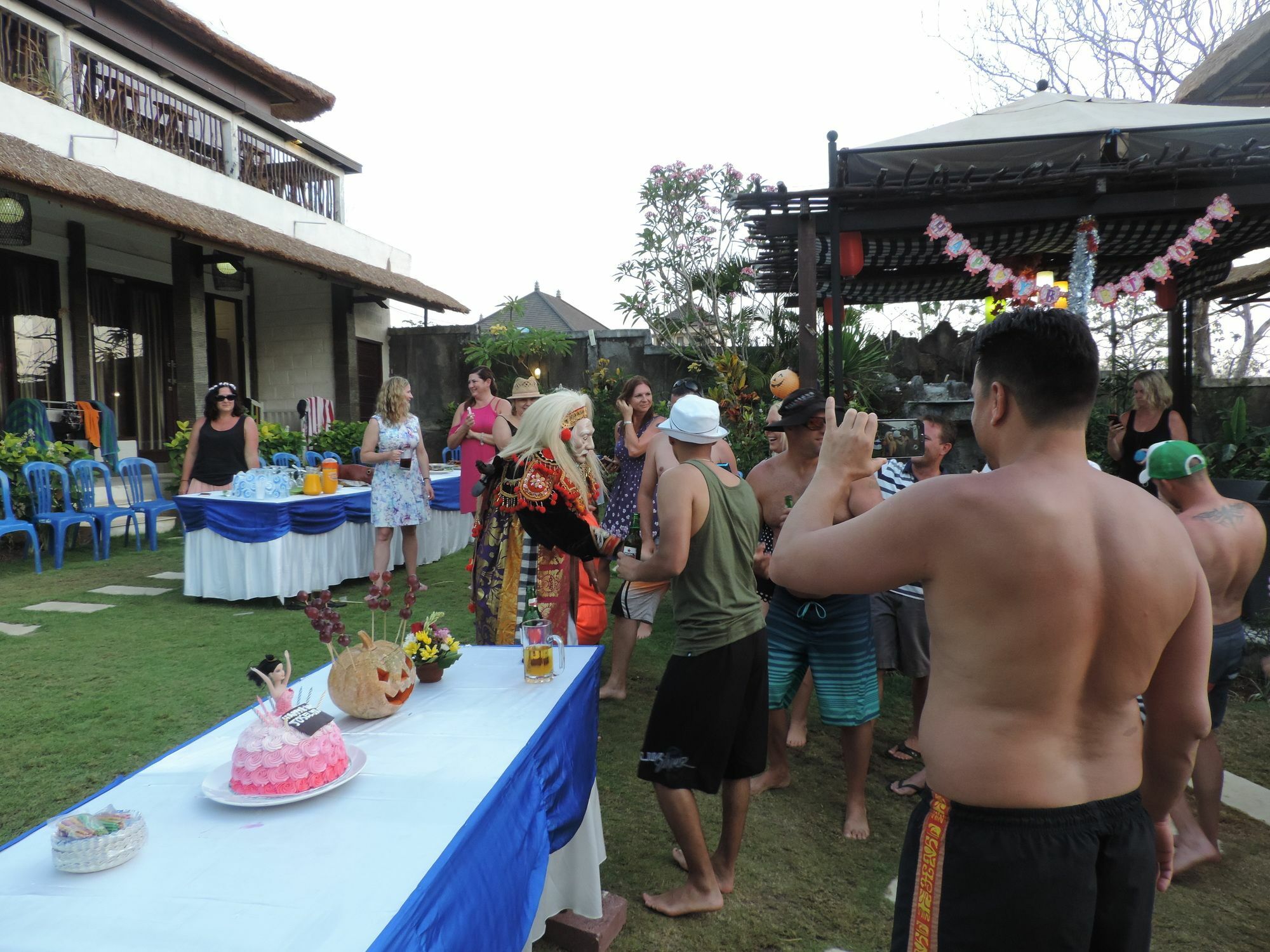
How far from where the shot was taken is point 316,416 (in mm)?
12945

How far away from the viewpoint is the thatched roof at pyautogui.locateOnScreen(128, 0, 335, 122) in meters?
11.7

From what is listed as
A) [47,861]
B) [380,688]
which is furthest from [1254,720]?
[47,861]

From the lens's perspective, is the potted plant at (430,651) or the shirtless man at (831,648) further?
the shirtless man at (831,648)

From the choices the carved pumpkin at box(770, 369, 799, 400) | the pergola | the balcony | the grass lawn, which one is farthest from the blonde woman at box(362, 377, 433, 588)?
the balcony

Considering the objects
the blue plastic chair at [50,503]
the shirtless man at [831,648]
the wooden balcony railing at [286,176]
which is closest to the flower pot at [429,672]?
the shirtless man at [831,648]

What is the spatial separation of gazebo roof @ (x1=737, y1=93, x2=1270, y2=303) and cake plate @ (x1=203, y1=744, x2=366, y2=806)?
4169 mm

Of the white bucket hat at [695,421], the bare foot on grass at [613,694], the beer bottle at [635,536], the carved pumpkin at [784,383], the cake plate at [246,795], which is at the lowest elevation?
the bare foot on grass at [613,694]

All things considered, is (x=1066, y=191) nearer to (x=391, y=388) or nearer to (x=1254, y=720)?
(x=1254, y=720)

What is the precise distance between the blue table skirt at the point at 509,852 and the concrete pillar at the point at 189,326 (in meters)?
10.7

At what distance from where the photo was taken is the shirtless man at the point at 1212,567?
2709 mm

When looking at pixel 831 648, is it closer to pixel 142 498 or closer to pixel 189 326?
pixel 142 498

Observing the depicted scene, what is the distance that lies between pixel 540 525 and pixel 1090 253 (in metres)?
4.63

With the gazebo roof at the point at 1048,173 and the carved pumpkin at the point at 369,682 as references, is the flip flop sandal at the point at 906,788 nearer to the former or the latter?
the carved pumpkin at the point at 369,682

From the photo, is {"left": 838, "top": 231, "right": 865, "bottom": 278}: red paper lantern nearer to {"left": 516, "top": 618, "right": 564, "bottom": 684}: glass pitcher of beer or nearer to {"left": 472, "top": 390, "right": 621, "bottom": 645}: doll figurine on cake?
{"left": 472, "top": 390, "right": 621, "bottom": 645}: doll figurine on cake
